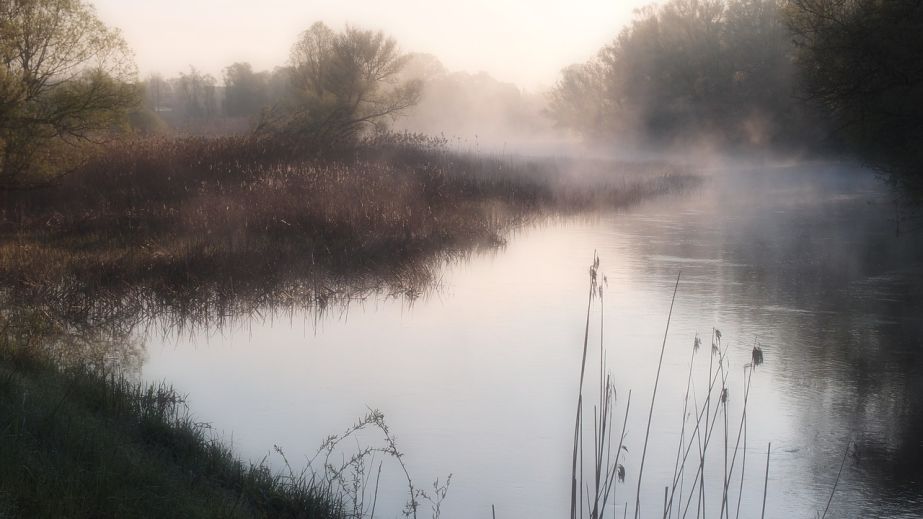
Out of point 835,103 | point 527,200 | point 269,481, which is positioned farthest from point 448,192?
point 269,481

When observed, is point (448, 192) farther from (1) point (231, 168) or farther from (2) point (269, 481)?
(2) point (269, 481)

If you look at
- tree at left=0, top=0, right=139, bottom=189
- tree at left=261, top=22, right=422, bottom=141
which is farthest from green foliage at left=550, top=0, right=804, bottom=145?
tree at left=0, top=0, right=139, bottom=189

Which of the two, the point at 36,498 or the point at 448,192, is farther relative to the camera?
the point at 448,192

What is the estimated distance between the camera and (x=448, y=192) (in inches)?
588

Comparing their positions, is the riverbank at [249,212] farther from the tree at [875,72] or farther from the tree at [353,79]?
the tree at [353,79]

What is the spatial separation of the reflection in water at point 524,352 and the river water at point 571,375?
22mm

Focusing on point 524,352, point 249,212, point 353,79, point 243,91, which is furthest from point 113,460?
point 243,91

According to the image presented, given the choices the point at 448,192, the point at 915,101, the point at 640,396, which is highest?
the point at 915,101

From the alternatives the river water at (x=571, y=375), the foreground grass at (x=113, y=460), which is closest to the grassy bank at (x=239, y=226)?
the river water at (x=571, y=375)

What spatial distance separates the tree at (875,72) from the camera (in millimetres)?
12062

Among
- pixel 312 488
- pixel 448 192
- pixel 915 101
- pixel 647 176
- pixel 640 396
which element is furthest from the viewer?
pixel 647 176

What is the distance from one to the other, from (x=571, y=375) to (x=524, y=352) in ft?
2.32

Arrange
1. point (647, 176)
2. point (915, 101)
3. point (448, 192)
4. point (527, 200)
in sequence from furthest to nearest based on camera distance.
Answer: point (647, 176) → point (527, 200) → point (448, 192) → point (915, 101)

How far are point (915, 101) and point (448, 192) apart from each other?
6.66 meters
